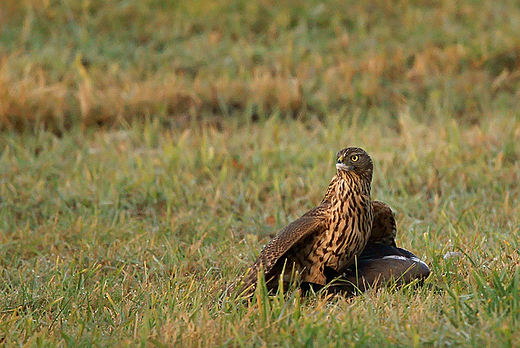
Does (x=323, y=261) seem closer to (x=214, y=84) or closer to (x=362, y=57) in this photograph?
(x=214, y=84)

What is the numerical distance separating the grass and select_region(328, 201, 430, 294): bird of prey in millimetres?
109

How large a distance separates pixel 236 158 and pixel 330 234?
2.87 meters

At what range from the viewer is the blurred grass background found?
8.22 metres

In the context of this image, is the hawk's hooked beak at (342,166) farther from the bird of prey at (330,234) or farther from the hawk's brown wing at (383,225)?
the hawk's brown wing at (383,225)

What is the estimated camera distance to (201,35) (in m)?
9.88

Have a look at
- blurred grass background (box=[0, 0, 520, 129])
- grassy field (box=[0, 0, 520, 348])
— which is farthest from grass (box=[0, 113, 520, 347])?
blurred grass background (box=[0, 0, 520, 129])

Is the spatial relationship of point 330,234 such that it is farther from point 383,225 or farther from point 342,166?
point 383,225

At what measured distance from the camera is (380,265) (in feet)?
14.2

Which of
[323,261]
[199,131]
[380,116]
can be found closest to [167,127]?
[199,131]

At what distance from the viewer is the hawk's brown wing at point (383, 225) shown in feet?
15.2

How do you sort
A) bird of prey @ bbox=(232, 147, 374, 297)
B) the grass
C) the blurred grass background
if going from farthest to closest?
the blurred grass background → bird of prey @ bbox=(232, 147, 374, 297) → the grass

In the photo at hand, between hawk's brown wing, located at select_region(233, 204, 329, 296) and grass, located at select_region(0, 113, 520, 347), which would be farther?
hawk's brown wing, located at select_region(233, 204, 329, 296)

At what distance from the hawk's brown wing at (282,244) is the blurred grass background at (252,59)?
400 centimetres

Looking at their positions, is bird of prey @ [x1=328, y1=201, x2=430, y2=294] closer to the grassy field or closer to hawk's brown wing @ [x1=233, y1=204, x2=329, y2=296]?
the grassy field
